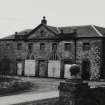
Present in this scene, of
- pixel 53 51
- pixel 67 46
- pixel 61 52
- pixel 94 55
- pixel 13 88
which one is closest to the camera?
pixel 13 88

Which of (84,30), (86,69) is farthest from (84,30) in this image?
(86,69)

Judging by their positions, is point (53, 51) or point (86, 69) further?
point (53, 51)

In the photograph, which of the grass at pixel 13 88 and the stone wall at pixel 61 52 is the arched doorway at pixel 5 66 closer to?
the stone wall at pixel 61 52

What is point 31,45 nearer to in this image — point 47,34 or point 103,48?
point 47,34

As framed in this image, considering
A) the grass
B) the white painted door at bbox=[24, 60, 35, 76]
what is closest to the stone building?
the white painted door at bbox=[24, 60, 35, 76]

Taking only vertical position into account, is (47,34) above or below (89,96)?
above

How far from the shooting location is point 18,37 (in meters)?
43.1

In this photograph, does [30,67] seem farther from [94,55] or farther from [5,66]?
[94,55]

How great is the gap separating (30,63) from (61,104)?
28.1 m

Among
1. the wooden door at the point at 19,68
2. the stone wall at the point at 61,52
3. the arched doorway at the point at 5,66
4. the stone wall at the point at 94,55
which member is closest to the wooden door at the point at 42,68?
the stone wall at the point at 61,52

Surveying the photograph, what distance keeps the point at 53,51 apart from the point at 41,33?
345 cm

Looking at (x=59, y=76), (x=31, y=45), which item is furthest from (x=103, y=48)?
(x=31, y=45)

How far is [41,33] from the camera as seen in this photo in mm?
40375

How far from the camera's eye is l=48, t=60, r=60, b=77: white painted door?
38656 millimetres
